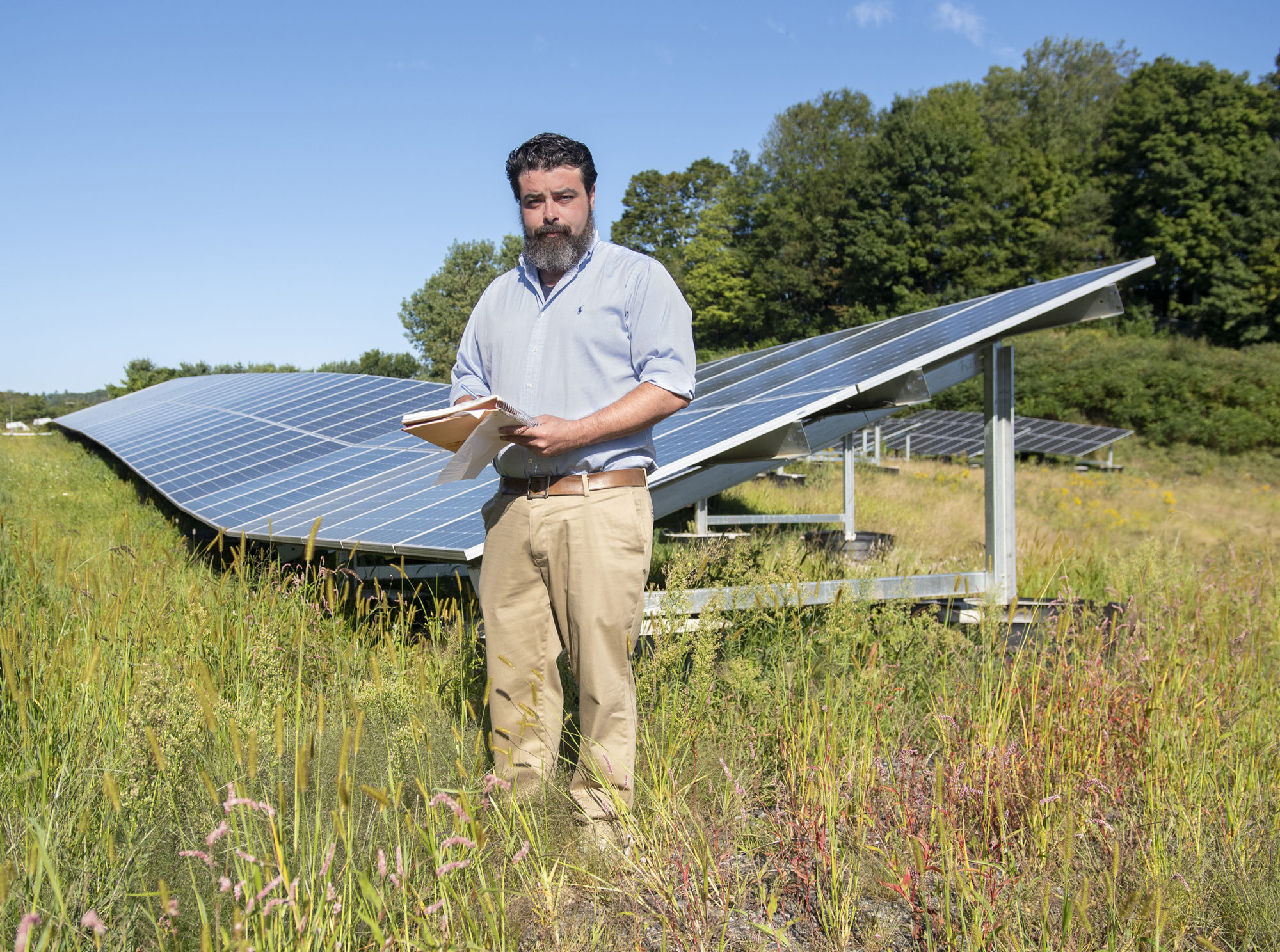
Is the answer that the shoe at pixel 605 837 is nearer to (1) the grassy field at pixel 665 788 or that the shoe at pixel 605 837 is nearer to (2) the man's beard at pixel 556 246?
(1) the grassy field at pixel 665 788

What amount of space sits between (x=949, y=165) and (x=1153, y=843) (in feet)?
150

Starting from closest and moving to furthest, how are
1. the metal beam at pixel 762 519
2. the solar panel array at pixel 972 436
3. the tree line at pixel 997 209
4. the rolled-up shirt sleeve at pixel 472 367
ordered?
the rolled-up shirt sleeve at pixel 472 367, the metal beam at pixel 762 519, the solar panel array at pixel 972 436, the tree line at pixel 997 209

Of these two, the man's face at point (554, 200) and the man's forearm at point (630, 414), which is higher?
the man's face at point (554, 200)

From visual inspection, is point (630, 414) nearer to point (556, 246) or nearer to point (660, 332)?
point (660, 332)

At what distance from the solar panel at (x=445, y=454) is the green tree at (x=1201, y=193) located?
34978 mm

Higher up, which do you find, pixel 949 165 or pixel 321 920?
pixel 949 165

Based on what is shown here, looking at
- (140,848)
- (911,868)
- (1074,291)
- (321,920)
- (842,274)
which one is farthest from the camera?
(842,274)

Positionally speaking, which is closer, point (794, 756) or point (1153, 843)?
point (1153, 843)

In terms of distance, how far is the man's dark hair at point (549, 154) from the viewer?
2627 millimetres

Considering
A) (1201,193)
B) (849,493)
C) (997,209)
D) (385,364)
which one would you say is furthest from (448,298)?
(849,493)

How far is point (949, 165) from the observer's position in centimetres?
4338

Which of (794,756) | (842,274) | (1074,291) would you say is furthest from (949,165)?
(794,756)

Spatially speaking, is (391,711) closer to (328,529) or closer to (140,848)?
(140,848)

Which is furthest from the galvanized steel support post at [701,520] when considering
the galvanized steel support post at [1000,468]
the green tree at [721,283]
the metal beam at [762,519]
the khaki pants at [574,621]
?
the green tree at [721,283]
